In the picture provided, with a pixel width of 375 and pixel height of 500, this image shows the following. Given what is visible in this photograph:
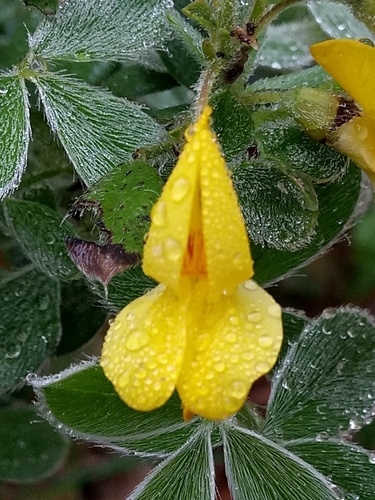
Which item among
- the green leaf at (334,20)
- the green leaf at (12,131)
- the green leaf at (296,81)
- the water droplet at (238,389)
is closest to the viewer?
the water droplet at (238,389)

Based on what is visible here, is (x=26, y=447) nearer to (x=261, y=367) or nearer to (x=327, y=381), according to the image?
(x=327, y=381)

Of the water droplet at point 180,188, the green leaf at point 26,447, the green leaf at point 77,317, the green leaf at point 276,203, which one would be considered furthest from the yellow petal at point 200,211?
the green leaf at point 26,447

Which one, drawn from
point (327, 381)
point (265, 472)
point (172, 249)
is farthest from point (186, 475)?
point (172, 249)

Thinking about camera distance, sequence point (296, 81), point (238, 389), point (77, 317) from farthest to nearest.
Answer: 1. point (77, 317)
2. point (296, 81)
3. point (238, 389)

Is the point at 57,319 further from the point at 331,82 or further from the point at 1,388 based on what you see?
the point at 331,82

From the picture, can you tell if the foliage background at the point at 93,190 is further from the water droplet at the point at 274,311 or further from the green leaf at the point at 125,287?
the water droplet at the point at 274,311

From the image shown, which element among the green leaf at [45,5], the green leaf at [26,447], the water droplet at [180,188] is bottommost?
the green leaf at [26,447]

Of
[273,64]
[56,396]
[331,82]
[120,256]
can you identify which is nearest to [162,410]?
[56,396]
